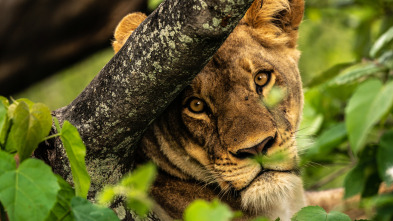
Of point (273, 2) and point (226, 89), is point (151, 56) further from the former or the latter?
point (273, 2)

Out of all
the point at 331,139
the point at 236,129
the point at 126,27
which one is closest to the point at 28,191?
the point at 236,129

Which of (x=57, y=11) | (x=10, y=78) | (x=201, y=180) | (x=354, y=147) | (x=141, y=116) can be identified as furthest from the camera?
(x=10, y=78)

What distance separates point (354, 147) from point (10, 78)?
584 cm

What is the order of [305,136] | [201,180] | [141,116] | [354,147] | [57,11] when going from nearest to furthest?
[354,147] < [141,116] < [201,180] < [305,136] < [57,11]

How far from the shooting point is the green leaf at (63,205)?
5.99 feet

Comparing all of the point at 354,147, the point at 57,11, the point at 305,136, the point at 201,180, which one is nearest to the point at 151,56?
the point at 354,147

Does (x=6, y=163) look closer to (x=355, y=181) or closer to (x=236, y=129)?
(x=236, y=129)

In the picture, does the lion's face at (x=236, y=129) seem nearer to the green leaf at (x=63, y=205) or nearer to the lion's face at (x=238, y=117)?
the lion's face at (x=238, y=117)

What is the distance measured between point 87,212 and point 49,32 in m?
5.26

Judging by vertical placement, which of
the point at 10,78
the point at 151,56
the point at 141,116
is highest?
the point at 151,56

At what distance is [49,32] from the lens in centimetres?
657

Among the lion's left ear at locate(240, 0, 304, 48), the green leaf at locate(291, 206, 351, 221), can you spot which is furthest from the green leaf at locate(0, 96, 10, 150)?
the lion's left ear at locate(240, 0, 304, 48)

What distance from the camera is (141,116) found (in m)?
2.29

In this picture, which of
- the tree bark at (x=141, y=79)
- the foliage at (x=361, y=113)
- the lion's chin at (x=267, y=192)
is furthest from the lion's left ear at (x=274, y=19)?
the tree bark at (x=141, y=79)
